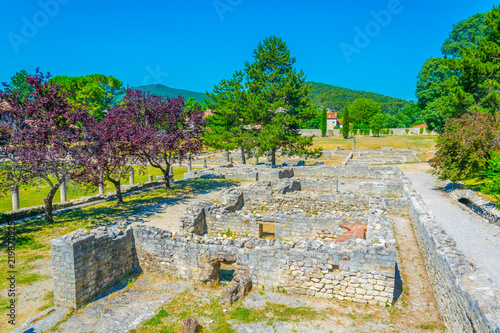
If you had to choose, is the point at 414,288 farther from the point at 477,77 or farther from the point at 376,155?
the point at 376,155

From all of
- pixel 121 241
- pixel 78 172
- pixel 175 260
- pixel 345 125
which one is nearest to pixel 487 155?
pixel 175 260

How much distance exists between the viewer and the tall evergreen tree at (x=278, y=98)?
29.1m

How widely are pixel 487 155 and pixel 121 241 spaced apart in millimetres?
16884

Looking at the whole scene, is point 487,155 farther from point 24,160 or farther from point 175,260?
point 24,160

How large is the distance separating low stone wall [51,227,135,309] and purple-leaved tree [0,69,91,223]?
5.51 m

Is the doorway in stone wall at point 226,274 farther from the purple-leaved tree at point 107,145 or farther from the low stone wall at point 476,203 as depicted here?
the low stone wall at point 476,203

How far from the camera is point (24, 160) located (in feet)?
38.2

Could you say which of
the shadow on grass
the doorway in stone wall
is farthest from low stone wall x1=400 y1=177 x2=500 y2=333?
the shadow on grass

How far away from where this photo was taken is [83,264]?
7.53 meters

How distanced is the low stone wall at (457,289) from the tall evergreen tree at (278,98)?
2058cm

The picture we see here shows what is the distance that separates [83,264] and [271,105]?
2390 centimetres

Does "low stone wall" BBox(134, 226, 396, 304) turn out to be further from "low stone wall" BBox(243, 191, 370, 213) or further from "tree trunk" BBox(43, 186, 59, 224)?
"low stone wall" BBox(243, 191, 370, 213)

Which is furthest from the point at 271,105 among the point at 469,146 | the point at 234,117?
the point at 469,146

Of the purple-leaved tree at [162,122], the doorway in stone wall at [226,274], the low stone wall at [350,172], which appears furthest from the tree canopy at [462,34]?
the doorway in stone wall at [226,274]
